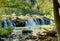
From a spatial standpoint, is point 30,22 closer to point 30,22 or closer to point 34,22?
point 30,22

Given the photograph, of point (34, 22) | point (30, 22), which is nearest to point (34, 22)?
point (34, 22)

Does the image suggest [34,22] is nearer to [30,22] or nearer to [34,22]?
[34,22]

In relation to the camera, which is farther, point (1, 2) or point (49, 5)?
point (49, 5)

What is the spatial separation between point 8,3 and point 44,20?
1349 centimetres

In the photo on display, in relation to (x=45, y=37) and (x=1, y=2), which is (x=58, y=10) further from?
(x=45, y=37)

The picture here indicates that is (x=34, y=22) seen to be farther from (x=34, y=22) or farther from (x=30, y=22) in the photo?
(x=30, y=22)

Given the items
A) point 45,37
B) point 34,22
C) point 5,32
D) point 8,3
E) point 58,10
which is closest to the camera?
point 58,10

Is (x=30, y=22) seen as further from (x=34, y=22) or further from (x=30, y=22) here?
(x=34, y=22)

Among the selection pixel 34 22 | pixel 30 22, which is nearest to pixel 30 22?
pixel 30 22

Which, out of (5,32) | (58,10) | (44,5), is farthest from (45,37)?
(58,10)

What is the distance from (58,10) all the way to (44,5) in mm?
827

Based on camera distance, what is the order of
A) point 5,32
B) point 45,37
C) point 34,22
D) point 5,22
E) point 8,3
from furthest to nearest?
point 34,22
point 5,22
point 5,32
point 45,37
point 8,3

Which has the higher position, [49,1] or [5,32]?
[49,1]

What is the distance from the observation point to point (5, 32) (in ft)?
38.6
